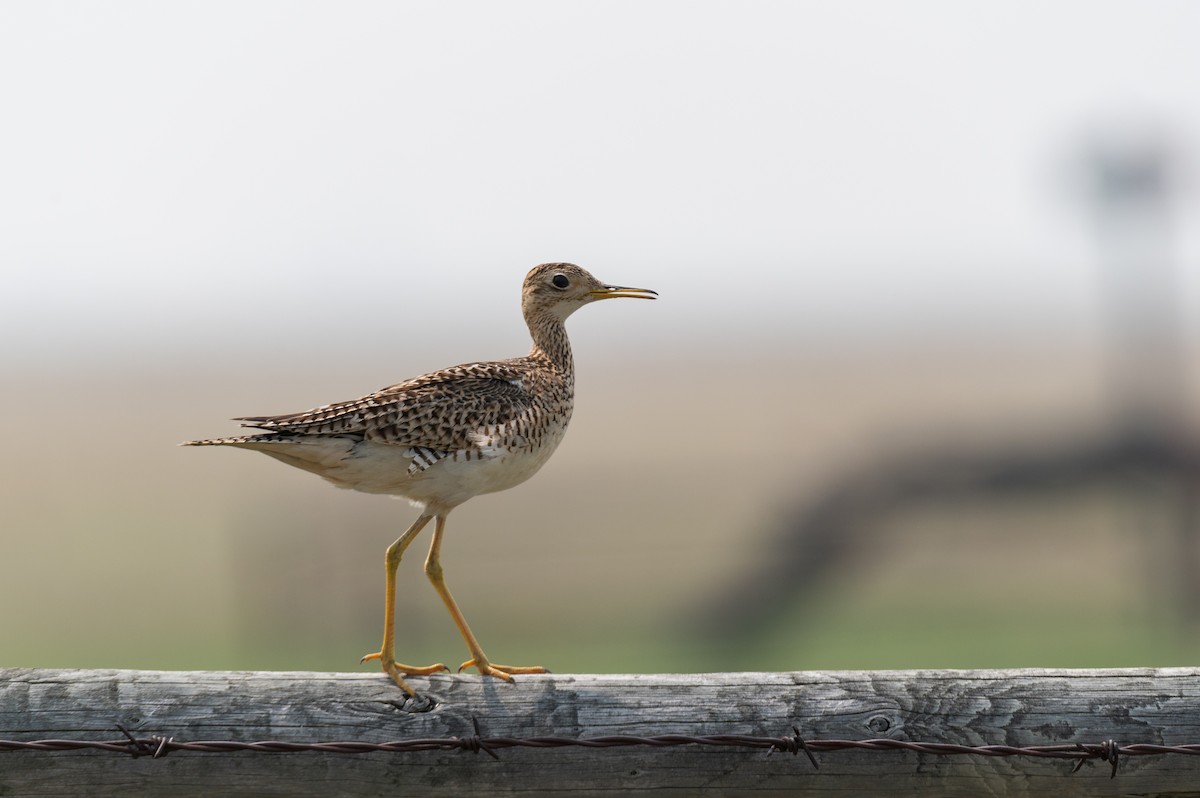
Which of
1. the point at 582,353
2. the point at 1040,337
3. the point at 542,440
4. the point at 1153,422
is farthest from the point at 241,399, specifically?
the point at 542,440

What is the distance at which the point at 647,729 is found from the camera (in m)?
3.95

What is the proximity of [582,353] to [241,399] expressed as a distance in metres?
60.0

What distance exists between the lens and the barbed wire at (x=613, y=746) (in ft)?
12.5

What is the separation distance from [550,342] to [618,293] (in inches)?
16.0

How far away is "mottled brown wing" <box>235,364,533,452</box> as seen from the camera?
18.1ft

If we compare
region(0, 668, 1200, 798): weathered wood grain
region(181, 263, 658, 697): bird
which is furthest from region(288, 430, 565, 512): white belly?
region(0, 668, 1200, 798): weathered wood grain

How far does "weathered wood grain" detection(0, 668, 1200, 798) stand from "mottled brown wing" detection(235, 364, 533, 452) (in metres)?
1.66

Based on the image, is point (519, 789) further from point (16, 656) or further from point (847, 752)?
point (16, 656)

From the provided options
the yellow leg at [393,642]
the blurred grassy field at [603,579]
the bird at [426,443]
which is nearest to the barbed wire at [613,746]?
the yellow leg at [393,642]

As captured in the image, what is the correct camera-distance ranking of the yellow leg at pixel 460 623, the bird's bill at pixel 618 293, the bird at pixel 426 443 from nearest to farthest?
the yellow leg at pixel 460 623
the bird at pixel 426 443
the bird's bill at pixel 618 293

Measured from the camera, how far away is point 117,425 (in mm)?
97312

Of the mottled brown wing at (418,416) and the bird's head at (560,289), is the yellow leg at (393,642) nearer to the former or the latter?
the mottled brown wing at (418,416)

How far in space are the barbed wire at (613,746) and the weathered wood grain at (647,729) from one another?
1.4 inches

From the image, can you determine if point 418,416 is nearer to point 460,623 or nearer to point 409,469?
point 409,469
